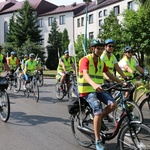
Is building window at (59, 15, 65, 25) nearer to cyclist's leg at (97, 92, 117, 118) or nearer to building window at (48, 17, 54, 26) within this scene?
building window at (48, 17, 54, 26)

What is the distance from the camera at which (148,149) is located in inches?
170

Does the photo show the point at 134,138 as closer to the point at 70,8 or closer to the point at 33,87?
the point at 33,87

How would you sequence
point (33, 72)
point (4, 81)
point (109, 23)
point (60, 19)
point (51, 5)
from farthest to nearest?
point (51, 5) < point (60, 19) < point (109, 23) < point (33, 72) < point (4, 81)

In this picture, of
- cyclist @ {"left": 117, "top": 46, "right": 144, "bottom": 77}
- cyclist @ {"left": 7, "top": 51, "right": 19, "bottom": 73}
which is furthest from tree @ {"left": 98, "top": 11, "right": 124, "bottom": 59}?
cyclist @ {"left": 117, "top": 46, "right": 144, "bottom": 77}

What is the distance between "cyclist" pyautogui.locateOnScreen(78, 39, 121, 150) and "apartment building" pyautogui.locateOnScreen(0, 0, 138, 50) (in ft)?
142

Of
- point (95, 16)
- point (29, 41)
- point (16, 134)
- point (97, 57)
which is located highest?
point (95, 16)

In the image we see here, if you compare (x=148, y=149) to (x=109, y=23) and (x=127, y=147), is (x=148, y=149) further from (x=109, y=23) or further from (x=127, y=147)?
(x=109, y=23)

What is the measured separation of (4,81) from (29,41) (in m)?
47.7

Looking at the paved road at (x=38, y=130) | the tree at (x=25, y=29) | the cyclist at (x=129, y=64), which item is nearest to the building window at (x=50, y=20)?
the tree at (x=25, y=29)

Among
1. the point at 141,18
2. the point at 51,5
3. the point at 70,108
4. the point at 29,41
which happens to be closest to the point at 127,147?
the point at 70,108

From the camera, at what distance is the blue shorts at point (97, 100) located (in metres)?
4.78

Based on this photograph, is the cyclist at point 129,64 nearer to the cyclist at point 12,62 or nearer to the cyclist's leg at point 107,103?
the cyclist's leg at point 107,103

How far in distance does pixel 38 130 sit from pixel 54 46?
57.7 m

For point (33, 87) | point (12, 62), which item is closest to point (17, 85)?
point (12, 62)
